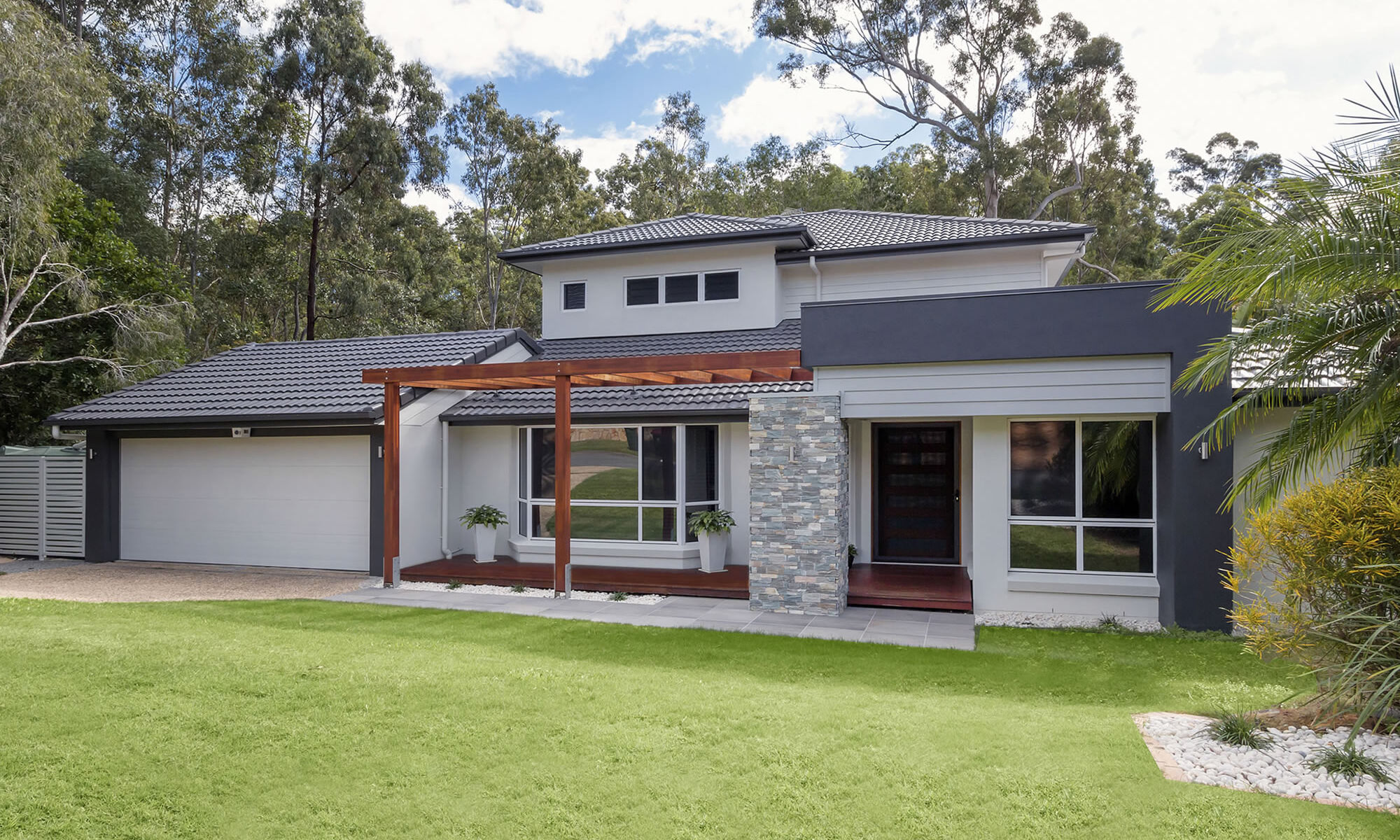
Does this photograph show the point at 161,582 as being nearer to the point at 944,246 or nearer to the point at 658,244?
the point at 658,244

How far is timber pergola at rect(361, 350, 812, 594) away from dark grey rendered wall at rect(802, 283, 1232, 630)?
2.85ft

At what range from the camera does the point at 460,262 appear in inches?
1284

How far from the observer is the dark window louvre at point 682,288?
1557 centimetres

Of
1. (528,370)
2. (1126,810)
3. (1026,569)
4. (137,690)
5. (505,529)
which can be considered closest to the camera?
(1126,810)

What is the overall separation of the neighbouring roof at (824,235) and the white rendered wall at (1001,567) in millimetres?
5789

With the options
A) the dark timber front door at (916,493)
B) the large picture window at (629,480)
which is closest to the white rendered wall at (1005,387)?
the dark timber front door at (916,493)

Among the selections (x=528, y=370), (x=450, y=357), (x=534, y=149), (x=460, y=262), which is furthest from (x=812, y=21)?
(x=528, y=370)

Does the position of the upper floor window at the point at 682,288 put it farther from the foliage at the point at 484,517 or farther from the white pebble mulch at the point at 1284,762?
the white pebble mulch at the point at 1284,762

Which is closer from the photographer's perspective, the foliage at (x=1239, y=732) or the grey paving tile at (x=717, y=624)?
the foliage at (x=1239, y=732)

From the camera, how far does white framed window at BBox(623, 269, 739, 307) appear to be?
15.4 m

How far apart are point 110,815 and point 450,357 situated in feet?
33.1

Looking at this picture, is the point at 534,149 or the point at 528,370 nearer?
the point at 528,370

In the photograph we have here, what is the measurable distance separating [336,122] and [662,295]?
1956 centimetres

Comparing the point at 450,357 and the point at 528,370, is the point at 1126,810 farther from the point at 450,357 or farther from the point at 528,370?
the point at 450,357
